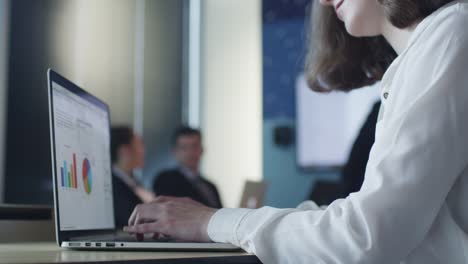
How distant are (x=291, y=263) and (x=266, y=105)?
519cm

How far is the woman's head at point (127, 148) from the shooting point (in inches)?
197

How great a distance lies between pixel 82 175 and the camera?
1.45 m

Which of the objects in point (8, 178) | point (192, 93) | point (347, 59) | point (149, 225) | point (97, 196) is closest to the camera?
point (149, 225)

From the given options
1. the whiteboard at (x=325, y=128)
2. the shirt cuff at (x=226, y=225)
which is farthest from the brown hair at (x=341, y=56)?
the whiteboard at (x=325, y=128)

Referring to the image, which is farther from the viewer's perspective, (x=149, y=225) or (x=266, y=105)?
(x=266, y=105)

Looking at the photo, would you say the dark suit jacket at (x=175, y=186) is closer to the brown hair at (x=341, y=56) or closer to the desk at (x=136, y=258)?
the brown hair at (x=341, y=56)

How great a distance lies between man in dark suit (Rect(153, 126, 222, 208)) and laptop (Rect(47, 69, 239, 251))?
2.84 metres

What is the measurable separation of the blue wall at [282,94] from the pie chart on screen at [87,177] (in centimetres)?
445

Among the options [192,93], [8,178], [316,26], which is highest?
[316,26]

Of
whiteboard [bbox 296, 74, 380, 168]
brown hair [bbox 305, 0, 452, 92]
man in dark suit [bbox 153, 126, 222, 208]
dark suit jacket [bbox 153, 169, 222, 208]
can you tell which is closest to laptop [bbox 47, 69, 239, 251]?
brown hair [bbox 305, 0, 452, 92]

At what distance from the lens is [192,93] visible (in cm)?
672

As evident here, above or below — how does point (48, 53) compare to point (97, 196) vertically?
above

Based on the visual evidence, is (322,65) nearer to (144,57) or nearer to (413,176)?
(413,176)

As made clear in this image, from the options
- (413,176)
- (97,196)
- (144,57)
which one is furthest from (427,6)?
(144,57)
